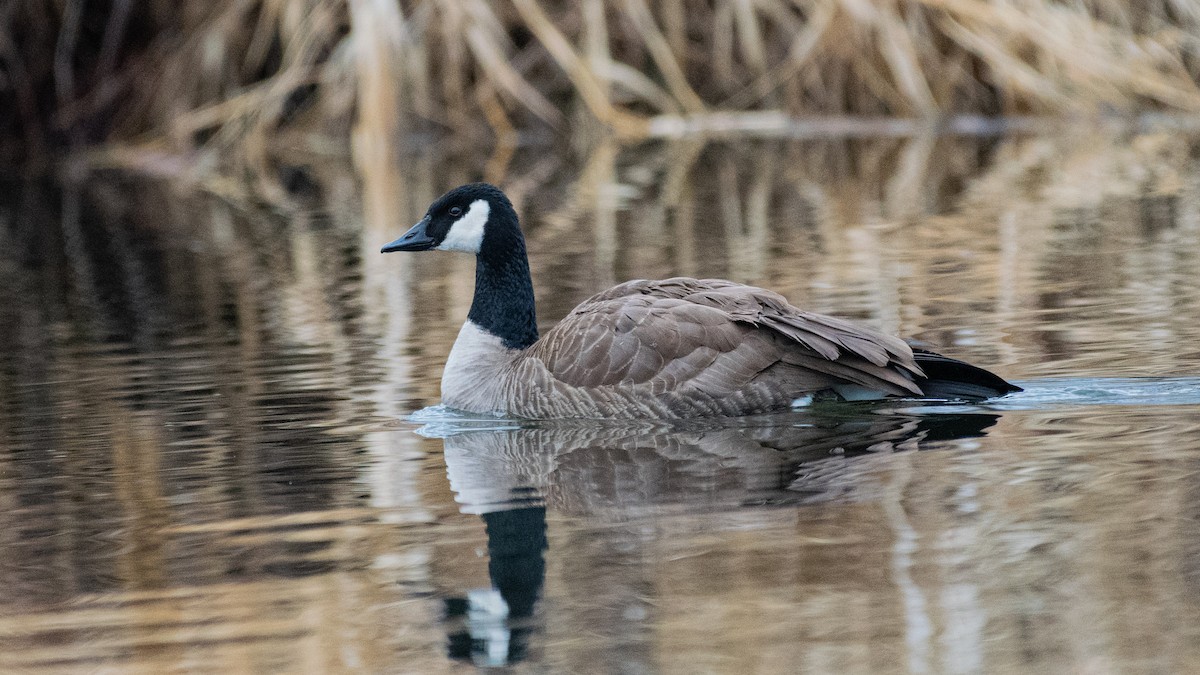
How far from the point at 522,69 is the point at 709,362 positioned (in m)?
18.4

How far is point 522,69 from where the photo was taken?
82.6 feet

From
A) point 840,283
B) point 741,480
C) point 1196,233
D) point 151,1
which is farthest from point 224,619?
point 151,1

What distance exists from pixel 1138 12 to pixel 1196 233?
1179 cm

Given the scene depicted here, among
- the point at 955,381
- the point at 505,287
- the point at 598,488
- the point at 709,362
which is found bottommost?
the point at 598,488

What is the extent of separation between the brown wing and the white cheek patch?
110 centimetres

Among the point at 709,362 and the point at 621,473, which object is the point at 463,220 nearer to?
the point at 709,362

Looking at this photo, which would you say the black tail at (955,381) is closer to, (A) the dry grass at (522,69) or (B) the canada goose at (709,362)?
(B) the canada goose at (709,362)

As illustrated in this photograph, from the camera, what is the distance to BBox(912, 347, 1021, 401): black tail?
737 centimetres

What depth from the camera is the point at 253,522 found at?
A: 606 centimetres

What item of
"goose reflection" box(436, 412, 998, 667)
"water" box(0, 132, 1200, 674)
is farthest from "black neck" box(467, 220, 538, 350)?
"goose reflection" box(436, 412, 998, 667)

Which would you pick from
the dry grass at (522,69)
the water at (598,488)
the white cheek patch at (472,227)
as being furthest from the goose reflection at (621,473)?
the dry grass at (522,69)

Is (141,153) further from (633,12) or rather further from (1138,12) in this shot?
(1138,12)

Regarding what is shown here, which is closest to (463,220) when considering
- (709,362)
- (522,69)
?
(709,362)

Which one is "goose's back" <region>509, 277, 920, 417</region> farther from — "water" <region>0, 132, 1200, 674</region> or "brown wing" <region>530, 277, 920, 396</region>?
"water" <region>0, 132, 1200, 674</region>
